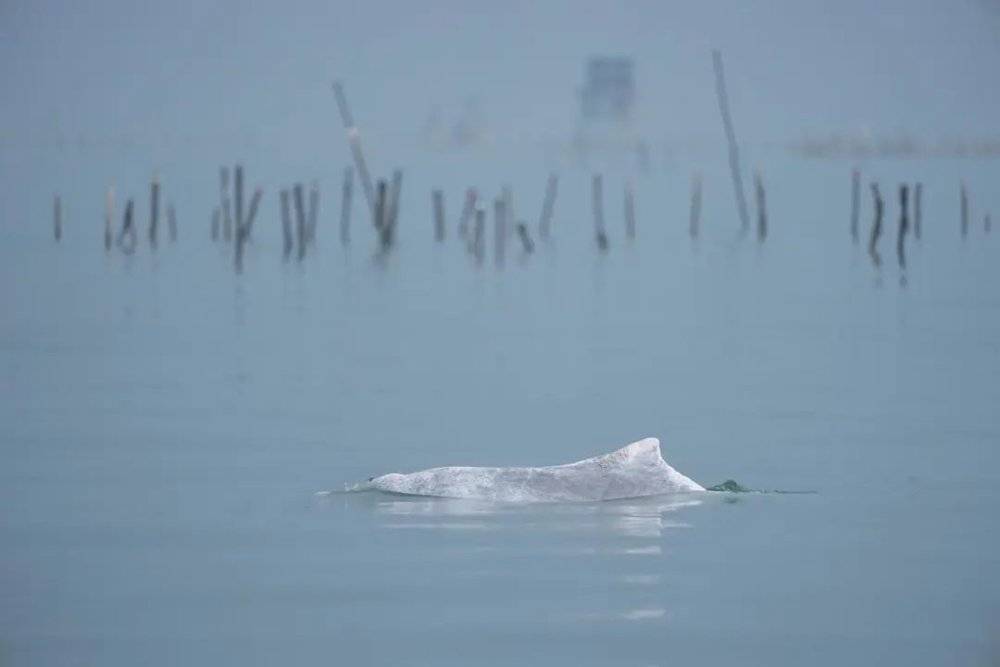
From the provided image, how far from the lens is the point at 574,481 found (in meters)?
10.1

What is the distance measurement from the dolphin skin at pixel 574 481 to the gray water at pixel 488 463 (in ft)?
0.31

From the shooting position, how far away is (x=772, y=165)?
95.2 m

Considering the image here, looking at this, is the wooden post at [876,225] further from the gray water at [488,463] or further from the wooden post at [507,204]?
the wooden post at [507,204]

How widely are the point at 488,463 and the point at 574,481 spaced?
206cm

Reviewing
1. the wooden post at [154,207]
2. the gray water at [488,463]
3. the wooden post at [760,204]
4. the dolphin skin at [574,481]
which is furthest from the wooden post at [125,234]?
the dolphin skin at [574,481]

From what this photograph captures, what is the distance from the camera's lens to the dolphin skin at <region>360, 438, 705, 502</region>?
1012 centimetres

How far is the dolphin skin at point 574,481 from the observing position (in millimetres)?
10125

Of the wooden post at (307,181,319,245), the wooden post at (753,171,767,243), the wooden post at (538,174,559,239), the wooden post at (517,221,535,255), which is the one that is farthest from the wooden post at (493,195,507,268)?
the wooden post at (753,171,767,243)

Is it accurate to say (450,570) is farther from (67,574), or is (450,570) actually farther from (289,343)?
(289,343)

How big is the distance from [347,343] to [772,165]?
3043 inches

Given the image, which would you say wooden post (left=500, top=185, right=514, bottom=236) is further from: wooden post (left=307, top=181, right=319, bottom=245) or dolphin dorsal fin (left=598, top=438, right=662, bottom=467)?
dolphin dorsal fin (left=598, top=438, right=662, bottom=467)

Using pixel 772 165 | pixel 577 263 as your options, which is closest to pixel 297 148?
pixel 772 165

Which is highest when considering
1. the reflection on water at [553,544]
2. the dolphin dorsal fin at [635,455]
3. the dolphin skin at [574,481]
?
the dolphin dorsal fin at [635,455]

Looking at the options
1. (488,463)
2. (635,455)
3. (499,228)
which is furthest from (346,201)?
(635,455)
